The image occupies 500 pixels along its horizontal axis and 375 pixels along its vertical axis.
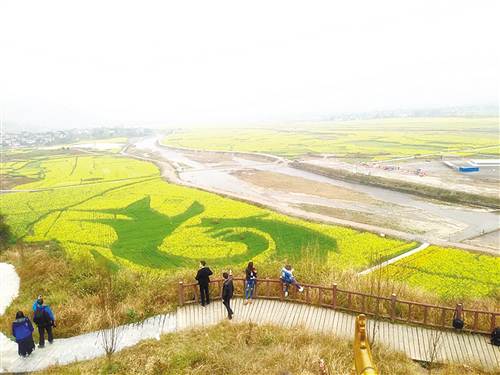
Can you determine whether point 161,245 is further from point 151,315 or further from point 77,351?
point 77,351

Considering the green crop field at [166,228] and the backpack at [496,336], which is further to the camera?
the green crop field at [166,228]

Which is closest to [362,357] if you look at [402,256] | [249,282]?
[249,282]

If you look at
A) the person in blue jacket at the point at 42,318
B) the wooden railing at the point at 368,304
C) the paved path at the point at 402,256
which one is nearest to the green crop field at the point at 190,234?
the paved path at the point at 402,256

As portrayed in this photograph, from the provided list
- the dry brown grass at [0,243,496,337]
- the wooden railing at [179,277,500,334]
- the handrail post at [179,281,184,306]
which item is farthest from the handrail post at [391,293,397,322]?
the handrail post at [179,281,184,306]

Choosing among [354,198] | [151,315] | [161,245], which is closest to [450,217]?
[354,198]

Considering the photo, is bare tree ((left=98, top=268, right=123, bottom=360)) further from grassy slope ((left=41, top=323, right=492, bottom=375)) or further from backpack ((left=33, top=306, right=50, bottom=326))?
backpack ((left=33, top=306, right=50, bottom=326))

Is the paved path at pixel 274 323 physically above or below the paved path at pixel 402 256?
above

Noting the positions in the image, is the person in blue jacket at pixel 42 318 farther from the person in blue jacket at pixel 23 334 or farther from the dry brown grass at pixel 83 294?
the dry brown grass at pixel 83 294
